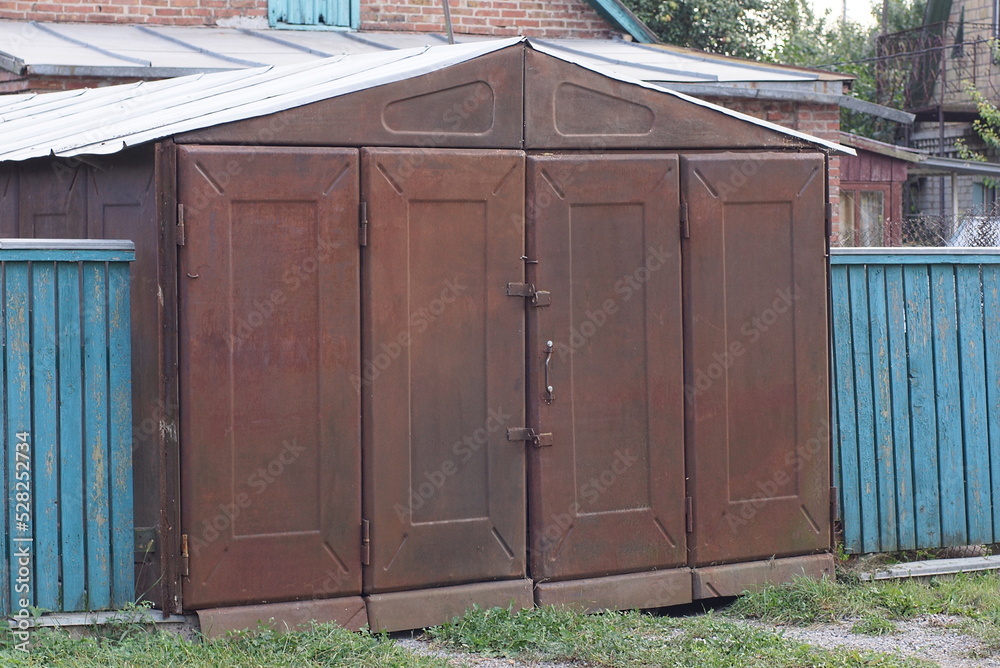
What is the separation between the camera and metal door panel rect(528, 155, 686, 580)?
546 centimetres

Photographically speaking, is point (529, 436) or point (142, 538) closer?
point (142, 538)

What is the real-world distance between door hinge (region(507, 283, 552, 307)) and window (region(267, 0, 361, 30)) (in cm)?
731

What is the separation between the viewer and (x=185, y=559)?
4945 mm

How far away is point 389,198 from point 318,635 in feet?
6.18

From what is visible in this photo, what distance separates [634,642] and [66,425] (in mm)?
2581

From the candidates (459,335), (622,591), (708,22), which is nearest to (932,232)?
(708,22)

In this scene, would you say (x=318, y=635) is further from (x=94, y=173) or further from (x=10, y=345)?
(x=94, y=173)

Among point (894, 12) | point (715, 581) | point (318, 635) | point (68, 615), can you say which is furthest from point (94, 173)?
point (894, 12)

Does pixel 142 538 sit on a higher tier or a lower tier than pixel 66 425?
lower

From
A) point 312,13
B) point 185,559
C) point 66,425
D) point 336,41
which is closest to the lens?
point 185,559

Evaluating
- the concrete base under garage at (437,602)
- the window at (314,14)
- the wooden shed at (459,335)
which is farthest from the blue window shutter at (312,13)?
the concrete base under garage at (437,602)

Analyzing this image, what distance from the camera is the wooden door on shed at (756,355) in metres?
5.68

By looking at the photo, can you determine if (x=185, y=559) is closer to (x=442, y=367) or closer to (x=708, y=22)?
(x=442, y=367)

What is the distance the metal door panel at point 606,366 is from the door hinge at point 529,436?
0.04 metres
